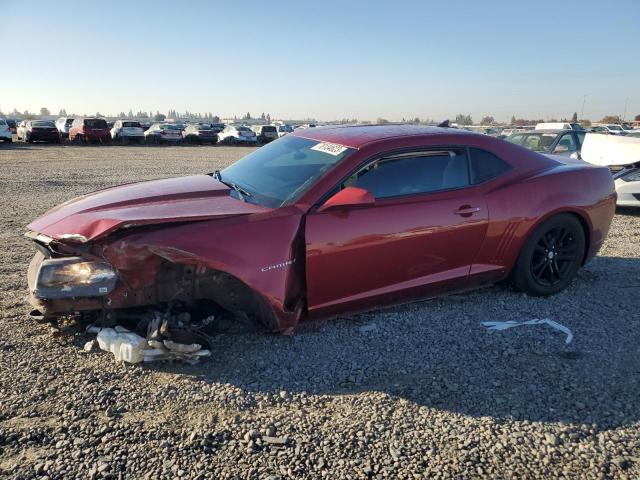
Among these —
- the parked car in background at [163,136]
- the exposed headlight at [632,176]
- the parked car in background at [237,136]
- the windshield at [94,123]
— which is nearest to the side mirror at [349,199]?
the exposed headlight at [632,176]

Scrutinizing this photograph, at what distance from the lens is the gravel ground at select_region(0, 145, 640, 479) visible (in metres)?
2.27

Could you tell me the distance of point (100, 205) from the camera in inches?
134

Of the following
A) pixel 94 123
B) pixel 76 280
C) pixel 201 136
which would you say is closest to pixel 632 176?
pixel 76 280

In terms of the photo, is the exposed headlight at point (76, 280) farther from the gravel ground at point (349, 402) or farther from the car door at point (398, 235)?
the car door at point (398, 235)

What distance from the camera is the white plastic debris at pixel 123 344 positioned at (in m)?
3.03

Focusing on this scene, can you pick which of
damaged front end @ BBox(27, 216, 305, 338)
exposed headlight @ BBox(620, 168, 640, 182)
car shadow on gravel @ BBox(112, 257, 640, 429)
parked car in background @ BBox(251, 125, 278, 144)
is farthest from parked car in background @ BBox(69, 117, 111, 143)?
car shadow on gravel @ BBox(112, 257, 640, 429)

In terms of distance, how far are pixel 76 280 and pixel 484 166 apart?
318 cm

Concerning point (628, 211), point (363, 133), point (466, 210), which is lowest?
point (628, 211)

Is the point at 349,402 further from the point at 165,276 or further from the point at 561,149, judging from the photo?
the point at 561,149

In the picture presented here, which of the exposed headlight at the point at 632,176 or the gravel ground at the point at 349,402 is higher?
the exposed headlight at the point at 632,176

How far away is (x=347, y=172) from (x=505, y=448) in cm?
197

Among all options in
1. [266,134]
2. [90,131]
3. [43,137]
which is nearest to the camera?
[43,137]

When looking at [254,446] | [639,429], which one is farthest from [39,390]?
[639,429]

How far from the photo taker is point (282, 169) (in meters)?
3.84
